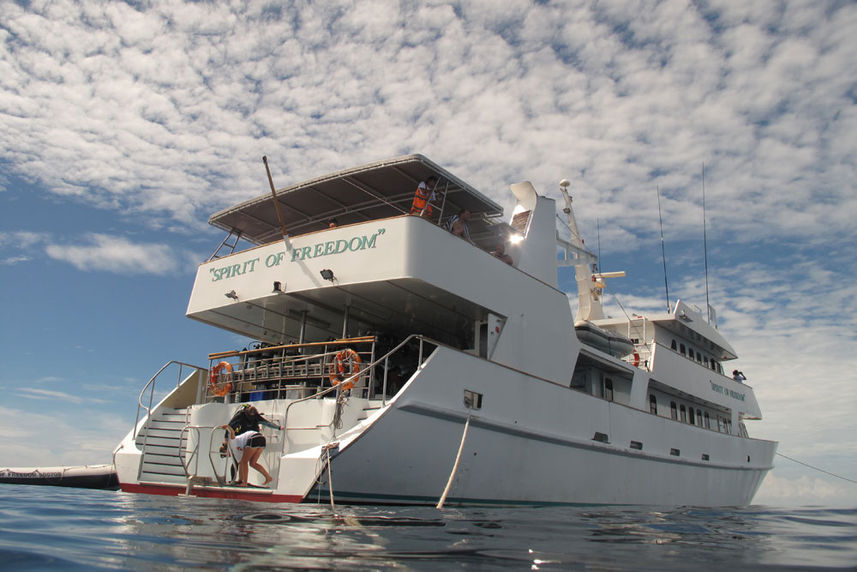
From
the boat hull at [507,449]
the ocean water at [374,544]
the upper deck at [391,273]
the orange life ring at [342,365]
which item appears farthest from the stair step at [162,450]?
the ocean water at [374,544]

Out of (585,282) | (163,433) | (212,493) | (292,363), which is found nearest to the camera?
(212,493)

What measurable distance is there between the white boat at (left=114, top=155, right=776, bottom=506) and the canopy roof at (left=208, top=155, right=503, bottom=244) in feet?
0.13

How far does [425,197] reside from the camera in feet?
33.1

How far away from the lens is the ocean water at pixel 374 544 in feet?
9.21

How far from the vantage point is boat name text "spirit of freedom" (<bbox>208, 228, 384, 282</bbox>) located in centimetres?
945

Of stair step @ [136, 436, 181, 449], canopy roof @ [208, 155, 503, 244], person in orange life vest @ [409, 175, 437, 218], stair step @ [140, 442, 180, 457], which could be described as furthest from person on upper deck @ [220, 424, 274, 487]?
canopy roof @ [208, 155, 503, 244]

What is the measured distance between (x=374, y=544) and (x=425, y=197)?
7218mm

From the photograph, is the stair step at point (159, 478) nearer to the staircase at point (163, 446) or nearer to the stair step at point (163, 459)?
the staircase at point (163, 446)

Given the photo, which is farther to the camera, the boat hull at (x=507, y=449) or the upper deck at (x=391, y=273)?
the upper deck at (x=391, y=273)

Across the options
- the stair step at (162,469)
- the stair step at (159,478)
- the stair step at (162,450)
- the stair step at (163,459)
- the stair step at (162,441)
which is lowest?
the stair step at (159,478)

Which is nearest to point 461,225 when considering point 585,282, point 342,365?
point 342,365

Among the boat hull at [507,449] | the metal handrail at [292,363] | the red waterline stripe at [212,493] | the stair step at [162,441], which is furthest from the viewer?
the stair step at [162,441]

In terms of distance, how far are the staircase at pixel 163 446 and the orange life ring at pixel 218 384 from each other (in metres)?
0.77

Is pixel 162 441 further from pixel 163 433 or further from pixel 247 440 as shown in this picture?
pixel 247 440
